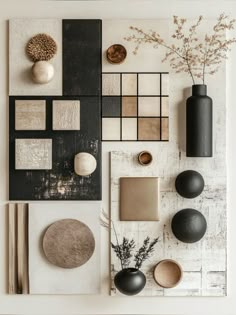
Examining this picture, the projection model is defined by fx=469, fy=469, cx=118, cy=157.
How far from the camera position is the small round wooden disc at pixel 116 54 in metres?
2.25

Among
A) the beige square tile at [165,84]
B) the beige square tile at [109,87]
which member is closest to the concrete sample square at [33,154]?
the beige square tile at [109,87]

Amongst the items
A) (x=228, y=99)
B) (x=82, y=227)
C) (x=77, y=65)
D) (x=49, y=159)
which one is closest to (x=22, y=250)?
(x=82, y=227)

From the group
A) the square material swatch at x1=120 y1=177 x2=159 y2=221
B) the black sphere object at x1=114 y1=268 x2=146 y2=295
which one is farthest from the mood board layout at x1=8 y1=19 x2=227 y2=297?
the black sphere object at x1=114 y1=268 x2=146 y2=295

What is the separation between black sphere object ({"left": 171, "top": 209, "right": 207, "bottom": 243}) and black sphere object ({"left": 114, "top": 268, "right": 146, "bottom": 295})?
27 cm

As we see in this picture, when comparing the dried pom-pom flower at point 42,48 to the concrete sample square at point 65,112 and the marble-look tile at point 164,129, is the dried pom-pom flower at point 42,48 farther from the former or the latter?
the marble-look tile at point 164,129

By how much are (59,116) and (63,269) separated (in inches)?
29.2

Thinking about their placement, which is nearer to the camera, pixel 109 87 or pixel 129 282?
pixel 129 282

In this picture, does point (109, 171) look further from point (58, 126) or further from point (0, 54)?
point (0, 54)

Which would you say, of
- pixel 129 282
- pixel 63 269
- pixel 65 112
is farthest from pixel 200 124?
pixel 63 269

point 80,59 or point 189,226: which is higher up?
point 80,59

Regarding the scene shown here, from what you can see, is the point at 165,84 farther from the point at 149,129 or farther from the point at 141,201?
the point at 141,201

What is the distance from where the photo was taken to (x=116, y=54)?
2.25 meters

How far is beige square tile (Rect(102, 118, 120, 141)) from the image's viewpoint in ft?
7.44

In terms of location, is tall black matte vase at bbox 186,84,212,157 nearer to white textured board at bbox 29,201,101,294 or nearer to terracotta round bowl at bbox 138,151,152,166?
terracotta round bowl at bbox 138,151,152,166
